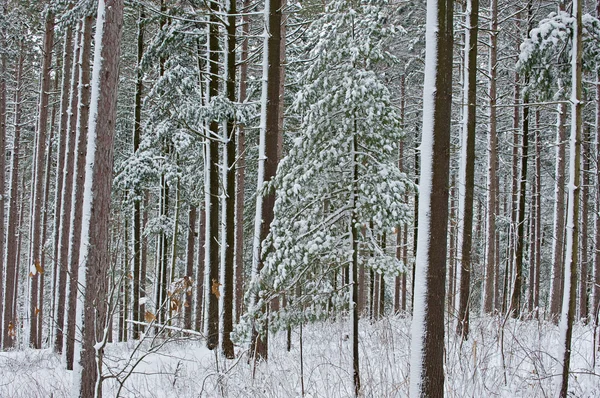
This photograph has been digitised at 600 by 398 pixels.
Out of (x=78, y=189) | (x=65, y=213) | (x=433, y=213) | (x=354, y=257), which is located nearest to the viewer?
(x=433, y=213)

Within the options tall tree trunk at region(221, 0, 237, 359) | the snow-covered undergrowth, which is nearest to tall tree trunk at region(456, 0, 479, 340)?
the snow-covered undergrowth

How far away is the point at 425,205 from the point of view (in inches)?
180

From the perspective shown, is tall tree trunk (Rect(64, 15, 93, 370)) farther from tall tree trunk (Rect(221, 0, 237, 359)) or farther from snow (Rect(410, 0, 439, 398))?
snow (Rect(410, 0, 439, 398))

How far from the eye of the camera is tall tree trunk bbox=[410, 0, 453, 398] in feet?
14.5

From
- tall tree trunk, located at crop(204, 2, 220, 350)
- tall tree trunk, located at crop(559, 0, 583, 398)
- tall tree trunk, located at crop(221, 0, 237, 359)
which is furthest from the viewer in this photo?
tall tree trunk, located at crop(204, 2, 220, 350)

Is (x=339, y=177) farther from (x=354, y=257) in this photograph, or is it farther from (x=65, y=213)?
(x=65, y=213)

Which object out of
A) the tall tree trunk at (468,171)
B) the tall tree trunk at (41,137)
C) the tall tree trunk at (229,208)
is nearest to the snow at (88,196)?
the tall tree trunk at (229,208)

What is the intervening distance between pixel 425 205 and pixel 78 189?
26.2 ft

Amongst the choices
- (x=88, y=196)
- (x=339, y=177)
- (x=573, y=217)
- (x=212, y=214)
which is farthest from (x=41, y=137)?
(x=573, y=217)

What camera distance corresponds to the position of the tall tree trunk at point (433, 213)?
4.42 meters

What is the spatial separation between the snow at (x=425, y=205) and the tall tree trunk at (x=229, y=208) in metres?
5.08

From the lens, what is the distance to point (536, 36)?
6016mm

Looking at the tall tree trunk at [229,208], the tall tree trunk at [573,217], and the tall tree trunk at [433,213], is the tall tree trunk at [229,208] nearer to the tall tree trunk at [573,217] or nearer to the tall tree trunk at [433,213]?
the tall tree trunk at [433,213]

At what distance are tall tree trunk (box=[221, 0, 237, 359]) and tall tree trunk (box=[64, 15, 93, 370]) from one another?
9.80 ft
